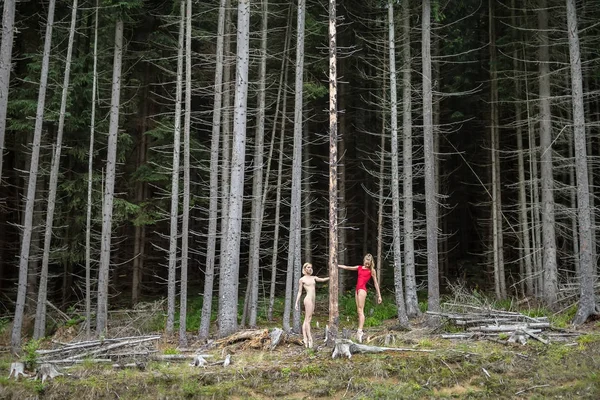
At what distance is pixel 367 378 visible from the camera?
8.91m

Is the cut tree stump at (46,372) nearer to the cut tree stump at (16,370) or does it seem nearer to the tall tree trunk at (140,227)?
the cut tree stump at (16,370)

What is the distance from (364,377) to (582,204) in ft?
25.6

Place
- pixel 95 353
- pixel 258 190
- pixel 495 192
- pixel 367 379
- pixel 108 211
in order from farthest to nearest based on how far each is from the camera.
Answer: pixel 495 192
pixel 258 190
pixel 108 211
pixel 95 353
pixel 367 379

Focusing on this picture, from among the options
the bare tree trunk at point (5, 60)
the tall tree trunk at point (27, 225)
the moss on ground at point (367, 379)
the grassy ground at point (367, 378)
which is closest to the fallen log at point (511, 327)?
the grassy ground at point (367, 378)

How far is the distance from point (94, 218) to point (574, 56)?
15872mm

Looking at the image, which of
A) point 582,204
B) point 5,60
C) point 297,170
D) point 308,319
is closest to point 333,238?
point 308,319

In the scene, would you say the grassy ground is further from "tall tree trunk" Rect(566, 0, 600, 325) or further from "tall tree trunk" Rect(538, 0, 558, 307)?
"tall tree trunk" Rect(538, 0, 558, 307)

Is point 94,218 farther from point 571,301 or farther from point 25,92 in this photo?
point 571,301

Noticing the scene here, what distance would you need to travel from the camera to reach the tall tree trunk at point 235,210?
43.8ft

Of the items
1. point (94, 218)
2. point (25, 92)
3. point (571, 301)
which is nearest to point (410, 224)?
point (571, 301)

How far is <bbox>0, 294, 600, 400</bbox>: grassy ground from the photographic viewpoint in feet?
28.1

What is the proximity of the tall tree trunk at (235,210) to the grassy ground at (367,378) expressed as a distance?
3.38 metres

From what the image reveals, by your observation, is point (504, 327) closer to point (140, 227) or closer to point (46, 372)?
point (46, 372)

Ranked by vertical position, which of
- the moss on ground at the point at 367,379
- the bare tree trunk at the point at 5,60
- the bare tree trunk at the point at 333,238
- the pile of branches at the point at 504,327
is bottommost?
the moss on ground at the point at 367,379
